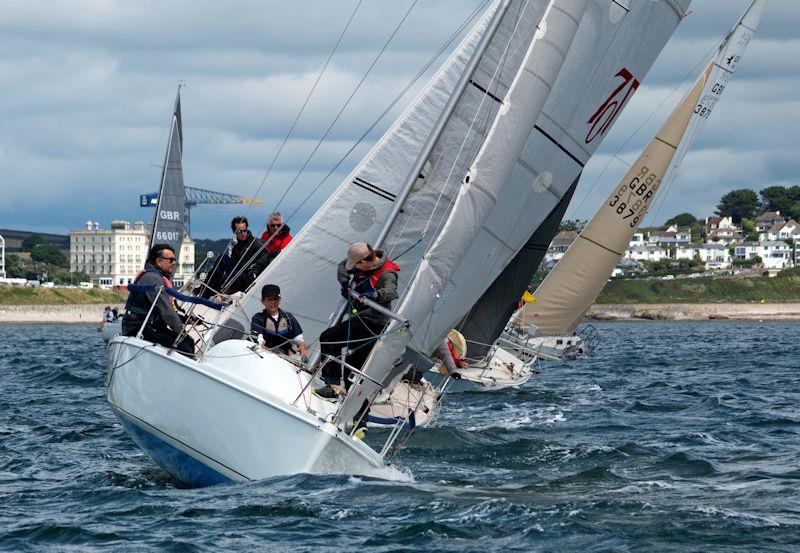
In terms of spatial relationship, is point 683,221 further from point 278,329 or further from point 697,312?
point 278,329

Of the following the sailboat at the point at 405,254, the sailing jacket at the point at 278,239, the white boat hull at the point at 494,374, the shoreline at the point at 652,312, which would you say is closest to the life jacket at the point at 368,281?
the sailboat at the point at 405,254

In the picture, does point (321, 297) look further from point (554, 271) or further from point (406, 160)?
point (554, 271)

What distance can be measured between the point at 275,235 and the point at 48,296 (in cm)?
8542

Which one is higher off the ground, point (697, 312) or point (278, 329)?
point (697, 312)

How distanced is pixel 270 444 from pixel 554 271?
1752 cm

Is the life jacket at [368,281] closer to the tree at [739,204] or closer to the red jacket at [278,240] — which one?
the red jacket at [278,240]

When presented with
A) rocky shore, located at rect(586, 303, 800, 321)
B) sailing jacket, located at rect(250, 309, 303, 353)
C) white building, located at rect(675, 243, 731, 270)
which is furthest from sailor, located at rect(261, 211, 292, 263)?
white building, located at rect(675, 243, 731, 270)

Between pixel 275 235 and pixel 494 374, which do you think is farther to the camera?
pixel 494 374

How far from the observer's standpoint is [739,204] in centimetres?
18100

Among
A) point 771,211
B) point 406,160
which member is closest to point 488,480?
point 406,160

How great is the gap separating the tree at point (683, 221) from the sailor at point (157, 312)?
601 feet

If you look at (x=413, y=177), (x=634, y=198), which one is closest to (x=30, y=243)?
(x=634, y=198)

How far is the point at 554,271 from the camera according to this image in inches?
982

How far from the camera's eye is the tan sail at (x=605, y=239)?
22984 millimetres
